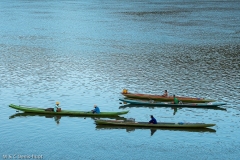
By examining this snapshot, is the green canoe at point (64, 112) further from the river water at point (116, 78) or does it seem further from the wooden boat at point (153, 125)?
the wooden boat at point (153, 125)

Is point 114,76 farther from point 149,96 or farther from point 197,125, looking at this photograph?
point 197,125

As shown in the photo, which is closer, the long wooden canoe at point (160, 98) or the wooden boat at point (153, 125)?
the wooden boat at point (153, 125)

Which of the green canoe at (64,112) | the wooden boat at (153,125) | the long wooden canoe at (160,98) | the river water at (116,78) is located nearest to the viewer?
the river water at (116,78)

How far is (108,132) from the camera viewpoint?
50.2 meters

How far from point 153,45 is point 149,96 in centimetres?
3779

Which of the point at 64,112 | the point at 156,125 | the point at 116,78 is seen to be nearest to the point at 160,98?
the point at 156,125

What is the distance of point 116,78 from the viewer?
72.4 meters

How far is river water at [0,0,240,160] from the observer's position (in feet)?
155

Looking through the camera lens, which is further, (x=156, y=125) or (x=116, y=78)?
(x=116, y=78)

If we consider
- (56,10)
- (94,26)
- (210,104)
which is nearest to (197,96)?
(210,104)

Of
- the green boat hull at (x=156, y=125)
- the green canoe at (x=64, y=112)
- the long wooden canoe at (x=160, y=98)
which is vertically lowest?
the green boat hull at (x=156, y=125)

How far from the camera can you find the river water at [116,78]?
155 ft

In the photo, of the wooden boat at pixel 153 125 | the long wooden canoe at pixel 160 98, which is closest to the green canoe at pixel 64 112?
the wooden boat at pixel 153 125

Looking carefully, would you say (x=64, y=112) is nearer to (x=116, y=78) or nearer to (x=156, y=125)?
(x=156, y=125)
